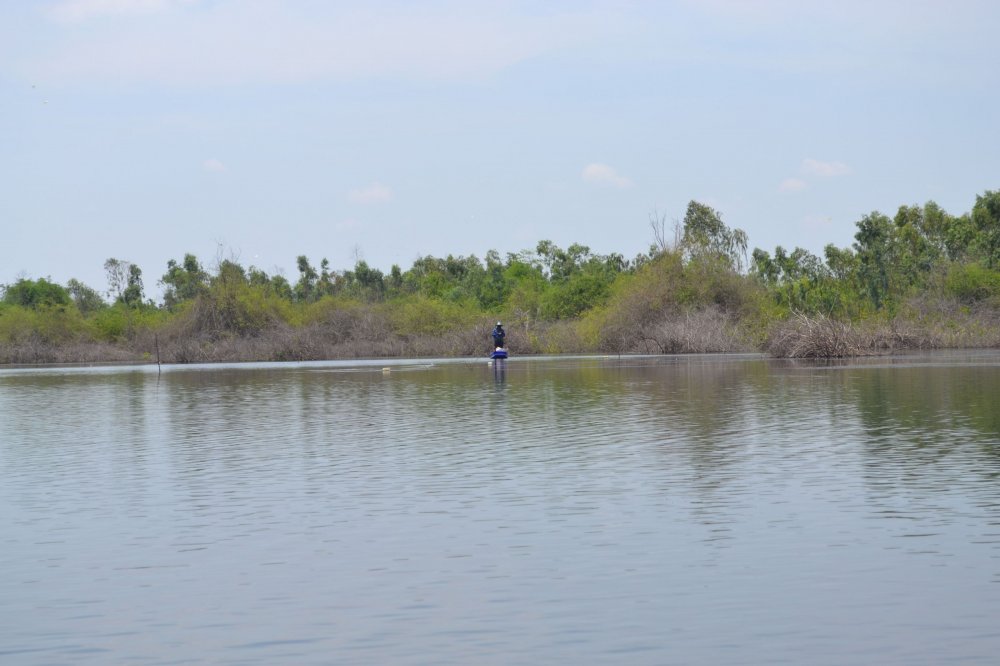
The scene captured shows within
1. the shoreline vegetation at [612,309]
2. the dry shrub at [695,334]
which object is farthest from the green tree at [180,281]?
the dry shrub at [695,334]

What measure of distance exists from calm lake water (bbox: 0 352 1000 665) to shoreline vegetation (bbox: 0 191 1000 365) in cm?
3829

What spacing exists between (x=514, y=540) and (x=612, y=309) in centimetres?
6521

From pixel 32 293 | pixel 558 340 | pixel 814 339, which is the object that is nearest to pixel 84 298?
pixel 32 293

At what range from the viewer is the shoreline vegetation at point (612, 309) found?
73.5 m

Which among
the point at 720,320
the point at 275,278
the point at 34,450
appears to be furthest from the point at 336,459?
the point at 275,278

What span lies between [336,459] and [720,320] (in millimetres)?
55976

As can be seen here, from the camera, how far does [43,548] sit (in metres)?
13.4

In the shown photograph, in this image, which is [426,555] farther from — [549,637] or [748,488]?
[748,488]

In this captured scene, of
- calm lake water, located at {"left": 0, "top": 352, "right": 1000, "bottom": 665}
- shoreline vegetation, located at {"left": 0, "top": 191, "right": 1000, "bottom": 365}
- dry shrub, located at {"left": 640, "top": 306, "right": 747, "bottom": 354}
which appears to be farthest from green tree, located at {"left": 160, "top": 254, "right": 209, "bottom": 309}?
calm lake water, located at {"left": 0, "top": 352, "right": 1000, "bottom": 665}

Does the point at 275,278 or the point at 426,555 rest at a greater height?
the point at 275,278

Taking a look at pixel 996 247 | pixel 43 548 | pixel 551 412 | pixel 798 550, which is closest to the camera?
pixel 798 550

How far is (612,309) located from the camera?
3059 inches

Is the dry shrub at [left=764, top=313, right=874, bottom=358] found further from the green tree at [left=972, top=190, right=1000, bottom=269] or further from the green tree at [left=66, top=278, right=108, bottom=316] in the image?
the green tree at [left=66, top=278, right=108, bottom=316]

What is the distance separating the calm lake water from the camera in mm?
9266
